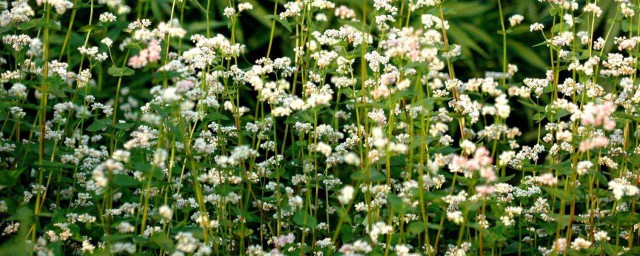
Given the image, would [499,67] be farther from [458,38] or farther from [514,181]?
[514,181]

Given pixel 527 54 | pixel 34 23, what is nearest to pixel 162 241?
pixel 34 23

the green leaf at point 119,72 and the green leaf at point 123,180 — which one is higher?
the green leaf at point 119,72

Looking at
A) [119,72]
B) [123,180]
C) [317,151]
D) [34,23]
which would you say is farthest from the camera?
[317,151]

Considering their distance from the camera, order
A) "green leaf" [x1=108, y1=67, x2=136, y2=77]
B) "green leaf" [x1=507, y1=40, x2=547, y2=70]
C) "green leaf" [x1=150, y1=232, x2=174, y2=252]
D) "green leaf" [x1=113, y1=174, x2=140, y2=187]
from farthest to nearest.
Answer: "green leaf" [x1=507, y1=40, x2=547, y2=70], "green leaf" [x1=108, y1=67, x2=136, y2=77], "green leaf" [x1=113, y1=174, x2=140, y2=187], "green leaf" [x1=150, y1=232, x2=174, y2=252]

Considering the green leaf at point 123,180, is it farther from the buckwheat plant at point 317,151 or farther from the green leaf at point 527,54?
the green leaf at point 527,54

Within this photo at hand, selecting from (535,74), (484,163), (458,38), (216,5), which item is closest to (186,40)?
(216,5)

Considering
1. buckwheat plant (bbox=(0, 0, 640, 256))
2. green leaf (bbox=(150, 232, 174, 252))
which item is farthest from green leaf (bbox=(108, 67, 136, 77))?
green leaf (bbox=(150, 232, 174, 252))

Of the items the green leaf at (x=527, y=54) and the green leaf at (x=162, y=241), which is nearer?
the green leaf at (x=162, y=241)

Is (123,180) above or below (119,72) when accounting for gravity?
below

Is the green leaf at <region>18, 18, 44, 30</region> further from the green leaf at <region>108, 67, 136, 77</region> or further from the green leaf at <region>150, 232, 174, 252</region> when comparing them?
the green leaf at <region>150, 232, 174, 252</region>

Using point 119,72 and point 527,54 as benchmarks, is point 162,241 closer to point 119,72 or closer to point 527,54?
point 119,72

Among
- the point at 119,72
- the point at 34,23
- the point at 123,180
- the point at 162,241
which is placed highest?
the point at 34,23

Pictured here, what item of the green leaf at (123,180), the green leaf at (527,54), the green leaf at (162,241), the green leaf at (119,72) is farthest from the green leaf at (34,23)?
the green leaf at (527,54)
